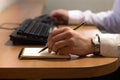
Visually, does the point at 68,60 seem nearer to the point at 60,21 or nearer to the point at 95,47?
the point at 95,47

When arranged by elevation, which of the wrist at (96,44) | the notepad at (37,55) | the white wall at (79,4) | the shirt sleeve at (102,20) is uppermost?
the white wall at (79,4)

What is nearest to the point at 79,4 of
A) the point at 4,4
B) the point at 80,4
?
the point at 80,4

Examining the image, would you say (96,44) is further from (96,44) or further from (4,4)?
(4,4)

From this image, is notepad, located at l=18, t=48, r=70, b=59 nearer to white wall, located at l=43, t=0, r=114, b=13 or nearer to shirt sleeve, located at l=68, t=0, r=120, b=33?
shirt sleeve, located at l=68, t=0, r=120, b=33

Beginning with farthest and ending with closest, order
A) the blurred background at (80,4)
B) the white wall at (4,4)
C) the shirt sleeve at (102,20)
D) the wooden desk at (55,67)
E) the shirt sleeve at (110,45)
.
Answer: the blurred background at (80,4) → the white wall at (4,4) → the shirt sleeve at (102,20) → the shirt sleeve at (110,45) → the wooden desk at (55,67)

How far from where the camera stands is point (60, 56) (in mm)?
786

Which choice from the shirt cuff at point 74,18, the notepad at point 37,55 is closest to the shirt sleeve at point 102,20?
the shirt cuff at point 74,18

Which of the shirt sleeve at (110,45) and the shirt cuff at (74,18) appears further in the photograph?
the shirt cuff at (74,18)

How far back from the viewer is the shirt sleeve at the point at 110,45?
813 millimetres

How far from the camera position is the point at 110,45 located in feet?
2.73

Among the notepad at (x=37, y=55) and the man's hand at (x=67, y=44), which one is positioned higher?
the man's hand at (x=67, y=44)

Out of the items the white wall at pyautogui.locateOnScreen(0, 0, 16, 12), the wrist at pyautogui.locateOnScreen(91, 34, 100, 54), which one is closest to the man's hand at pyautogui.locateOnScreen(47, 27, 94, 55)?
the wrist at pyautogui.locateOnScreen(91, 34, 100, 54)

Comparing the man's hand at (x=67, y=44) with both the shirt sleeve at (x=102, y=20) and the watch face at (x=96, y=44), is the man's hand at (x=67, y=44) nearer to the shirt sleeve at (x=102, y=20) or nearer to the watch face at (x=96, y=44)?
the watch face at (x=96, y=44)

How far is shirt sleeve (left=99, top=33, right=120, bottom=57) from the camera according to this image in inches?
32.0
